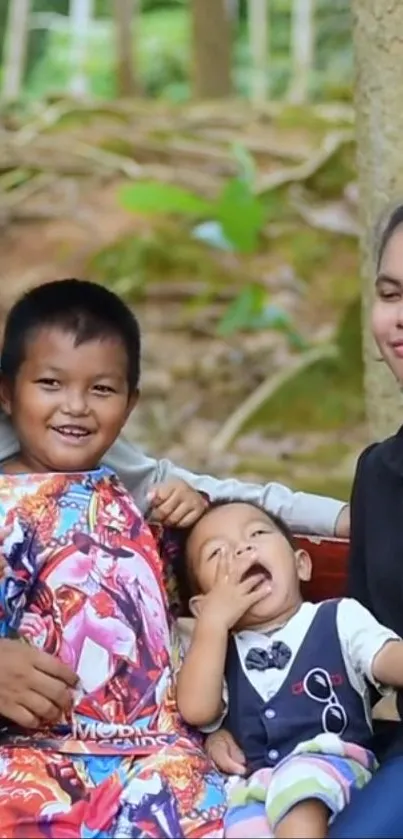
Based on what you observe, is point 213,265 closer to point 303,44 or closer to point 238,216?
point 238,216

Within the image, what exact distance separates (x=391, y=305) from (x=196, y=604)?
52 cm

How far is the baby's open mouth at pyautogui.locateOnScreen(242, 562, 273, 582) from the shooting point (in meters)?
1.87

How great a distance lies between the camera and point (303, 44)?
10.3 m

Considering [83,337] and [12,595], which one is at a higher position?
[83,337]

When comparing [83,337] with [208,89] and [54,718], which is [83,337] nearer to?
[54,718]

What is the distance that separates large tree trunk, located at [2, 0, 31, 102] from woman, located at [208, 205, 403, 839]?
818cm

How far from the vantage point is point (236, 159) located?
306 inches

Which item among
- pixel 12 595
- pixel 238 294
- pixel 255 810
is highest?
pixel 12 595

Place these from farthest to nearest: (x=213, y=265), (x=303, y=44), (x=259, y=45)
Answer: (x=259, y=45)
(x=303, y=44)
(x=213, y=265)

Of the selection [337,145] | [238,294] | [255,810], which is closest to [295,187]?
[337,145]

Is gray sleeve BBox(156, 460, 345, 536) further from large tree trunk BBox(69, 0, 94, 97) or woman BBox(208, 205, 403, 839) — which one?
large tree trunk BBox(69, 0, 94, 97)

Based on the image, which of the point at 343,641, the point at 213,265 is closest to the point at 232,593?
the point at 343,641

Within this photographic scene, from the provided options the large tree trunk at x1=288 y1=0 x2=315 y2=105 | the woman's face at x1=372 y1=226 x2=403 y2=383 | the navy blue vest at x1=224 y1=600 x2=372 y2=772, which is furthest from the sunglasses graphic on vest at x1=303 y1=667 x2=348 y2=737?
the large tree trunk at x1=288 y1=0 x2=315 y2=105

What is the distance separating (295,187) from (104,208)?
3.96ft
